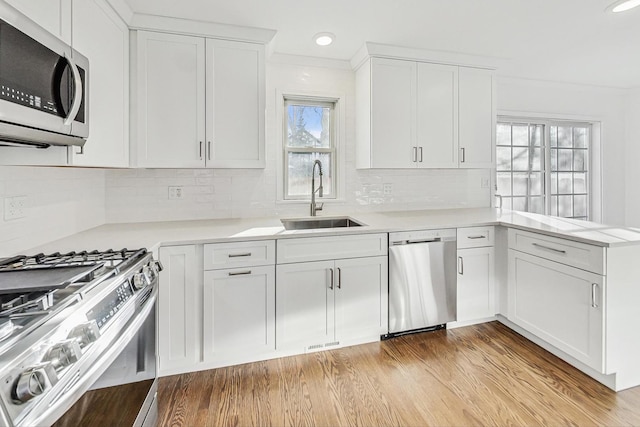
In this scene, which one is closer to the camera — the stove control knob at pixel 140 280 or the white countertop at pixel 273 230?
the stove control knob at pixel 140 280

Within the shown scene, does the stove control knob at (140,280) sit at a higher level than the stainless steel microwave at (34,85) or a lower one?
lower

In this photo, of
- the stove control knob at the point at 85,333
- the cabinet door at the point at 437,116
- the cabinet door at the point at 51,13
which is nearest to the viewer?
the stove control knob at the point at 85,333

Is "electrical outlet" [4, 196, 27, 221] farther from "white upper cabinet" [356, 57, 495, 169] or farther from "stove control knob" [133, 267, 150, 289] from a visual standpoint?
"white upper cabinet" [356, 57, 495, 169]

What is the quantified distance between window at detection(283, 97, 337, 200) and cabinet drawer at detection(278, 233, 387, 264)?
0.86 m

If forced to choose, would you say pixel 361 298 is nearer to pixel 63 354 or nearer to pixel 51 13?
pixel 63 354

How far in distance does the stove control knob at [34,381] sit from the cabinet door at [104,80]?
1.08 m

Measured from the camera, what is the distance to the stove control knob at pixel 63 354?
81cm

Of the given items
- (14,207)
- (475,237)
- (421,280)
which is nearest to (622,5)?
(475,237)

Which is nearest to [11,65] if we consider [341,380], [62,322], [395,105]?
[62,322]

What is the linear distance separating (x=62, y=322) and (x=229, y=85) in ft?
6.32

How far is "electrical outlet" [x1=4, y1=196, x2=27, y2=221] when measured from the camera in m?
1.52

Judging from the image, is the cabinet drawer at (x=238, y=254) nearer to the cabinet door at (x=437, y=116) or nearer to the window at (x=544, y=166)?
the cabinet door at (x=437, y=116)

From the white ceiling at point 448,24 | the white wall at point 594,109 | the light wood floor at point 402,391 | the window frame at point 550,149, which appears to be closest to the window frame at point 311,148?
the white ceiling at point 448,24

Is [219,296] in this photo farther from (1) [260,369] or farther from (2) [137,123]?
(2) [137,123]
